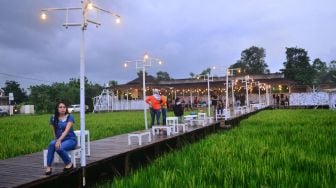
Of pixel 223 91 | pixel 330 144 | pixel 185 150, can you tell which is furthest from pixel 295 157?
pixel 223 91

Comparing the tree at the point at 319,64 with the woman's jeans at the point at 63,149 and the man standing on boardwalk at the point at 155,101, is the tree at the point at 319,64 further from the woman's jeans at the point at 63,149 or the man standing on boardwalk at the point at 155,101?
the woman's jeans at the point at 63,149

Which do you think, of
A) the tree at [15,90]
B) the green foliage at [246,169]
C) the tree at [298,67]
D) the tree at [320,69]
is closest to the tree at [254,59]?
the tree at [298,67]

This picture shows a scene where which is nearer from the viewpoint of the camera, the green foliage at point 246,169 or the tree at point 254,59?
the green foliage at point 246,169

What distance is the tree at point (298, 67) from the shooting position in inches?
2433

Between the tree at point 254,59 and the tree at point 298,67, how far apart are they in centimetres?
702

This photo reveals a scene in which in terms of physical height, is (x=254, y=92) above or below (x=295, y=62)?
below

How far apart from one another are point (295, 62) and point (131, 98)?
1547 inches

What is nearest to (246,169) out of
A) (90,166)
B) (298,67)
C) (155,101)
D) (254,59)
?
(90,166)

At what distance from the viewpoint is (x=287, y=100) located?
3894cm

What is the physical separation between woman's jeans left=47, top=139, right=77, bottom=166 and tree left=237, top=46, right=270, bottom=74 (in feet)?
244

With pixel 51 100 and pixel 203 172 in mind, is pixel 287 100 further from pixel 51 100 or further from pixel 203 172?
pixel 203 172

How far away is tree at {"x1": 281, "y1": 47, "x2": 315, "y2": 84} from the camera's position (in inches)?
2433

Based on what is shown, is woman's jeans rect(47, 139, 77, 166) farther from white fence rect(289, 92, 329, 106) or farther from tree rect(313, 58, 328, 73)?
tree rect(313, 58, 328, 73)

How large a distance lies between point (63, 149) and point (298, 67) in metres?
66.9
